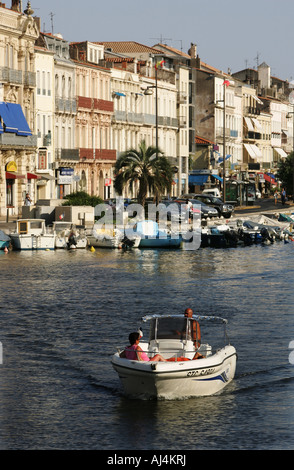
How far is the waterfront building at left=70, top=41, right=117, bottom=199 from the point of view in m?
103

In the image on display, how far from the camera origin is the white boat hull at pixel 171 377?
83.6ft

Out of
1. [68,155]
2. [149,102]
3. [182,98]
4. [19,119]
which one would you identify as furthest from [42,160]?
[182,98]

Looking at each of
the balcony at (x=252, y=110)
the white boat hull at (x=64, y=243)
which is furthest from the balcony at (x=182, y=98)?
the white boat hull at (x=64, y=243)

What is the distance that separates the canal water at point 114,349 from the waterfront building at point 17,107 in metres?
23.3

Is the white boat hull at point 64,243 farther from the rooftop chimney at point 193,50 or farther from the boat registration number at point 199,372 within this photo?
the rooftop chimney at point 193,50

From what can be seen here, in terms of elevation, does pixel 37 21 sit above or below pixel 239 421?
above

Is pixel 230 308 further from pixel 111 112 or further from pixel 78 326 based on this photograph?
pixel 111 112

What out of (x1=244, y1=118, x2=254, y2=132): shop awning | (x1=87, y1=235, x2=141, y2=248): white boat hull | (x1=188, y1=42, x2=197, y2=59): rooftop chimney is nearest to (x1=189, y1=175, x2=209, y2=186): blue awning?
(x1=188, y1=42, x2=197, y2=59): rooftop chimney

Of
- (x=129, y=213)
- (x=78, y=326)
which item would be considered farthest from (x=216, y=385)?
(x=129, y=213)

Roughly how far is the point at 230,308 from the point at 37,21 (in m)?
60.1

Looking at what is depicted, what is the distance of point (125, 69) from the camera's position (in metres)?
117

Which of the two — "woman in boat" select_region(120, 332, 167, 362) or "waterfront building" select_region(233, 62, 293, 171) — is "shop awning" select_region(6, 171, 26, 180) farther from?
"waterfront building" select_region(233, 62, 293, 171)
